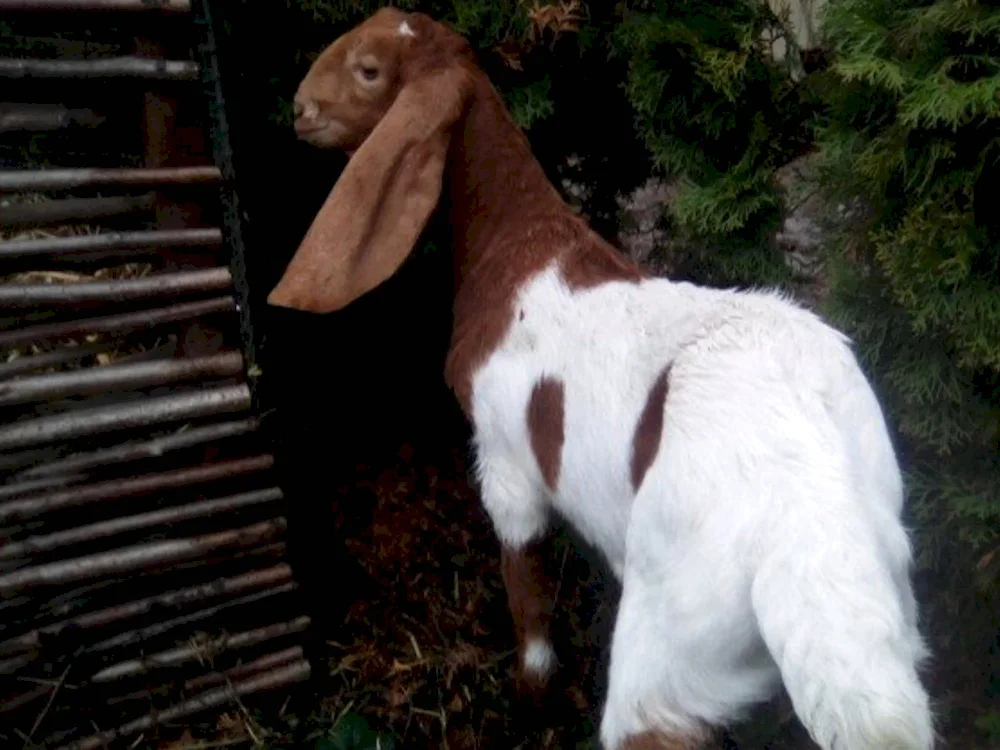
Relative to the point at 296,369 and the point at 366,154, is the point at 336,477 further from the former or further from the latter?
the point at 366,154

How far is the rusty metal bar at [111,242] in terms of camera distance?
2.85 metres

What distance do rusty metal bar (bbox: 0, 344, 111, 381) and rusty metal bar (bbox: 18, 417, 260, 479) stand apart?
10.9 inches

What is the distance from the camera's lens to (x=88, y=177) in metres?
2.82

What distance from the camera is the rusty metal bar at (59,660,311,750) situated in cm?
333

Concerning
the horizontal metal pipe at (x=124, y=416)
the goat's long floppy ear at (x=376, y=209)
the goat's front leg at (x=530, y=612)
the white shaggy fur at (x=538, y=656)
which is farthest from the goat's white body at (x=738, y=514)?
the horizontal metal pipe at (x=124, y=416)

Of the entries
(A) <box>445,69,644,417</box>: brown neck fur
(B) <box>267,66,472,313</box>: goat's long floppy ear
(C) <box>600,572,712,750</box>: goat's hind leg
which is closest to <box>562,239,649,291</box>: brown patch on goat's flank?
(A) <box>445,69,644,417</box>: brown neck fur

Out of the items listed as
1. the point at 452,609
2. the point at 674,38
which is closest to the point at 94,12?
the point at 674,38

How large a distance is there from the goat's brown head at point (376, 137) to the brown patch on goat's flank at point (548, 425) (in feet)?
1.84

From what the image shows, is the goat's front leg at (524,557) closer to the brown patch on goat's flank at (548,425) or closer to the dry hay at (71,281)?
the brown patch on goat's flank at (548,425)

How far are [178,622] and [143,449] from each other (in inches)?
24.0

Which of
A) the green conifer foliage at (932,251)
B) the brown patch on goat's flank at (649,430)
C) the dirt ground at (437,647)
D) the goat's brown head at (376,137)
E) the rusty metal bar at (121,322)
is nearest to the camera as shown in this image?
the brown patch on goat's flank at (649,430)

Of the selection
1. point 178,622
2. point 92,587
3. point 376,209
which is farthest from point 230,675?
point 376,209

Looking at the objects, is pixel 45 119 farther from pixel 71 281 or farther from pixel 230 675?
pixel 230 675

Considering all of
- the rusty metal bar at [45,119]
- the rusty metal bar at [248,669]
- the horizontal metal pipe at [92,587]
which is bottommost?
the rusty metal bar at [248,669]
